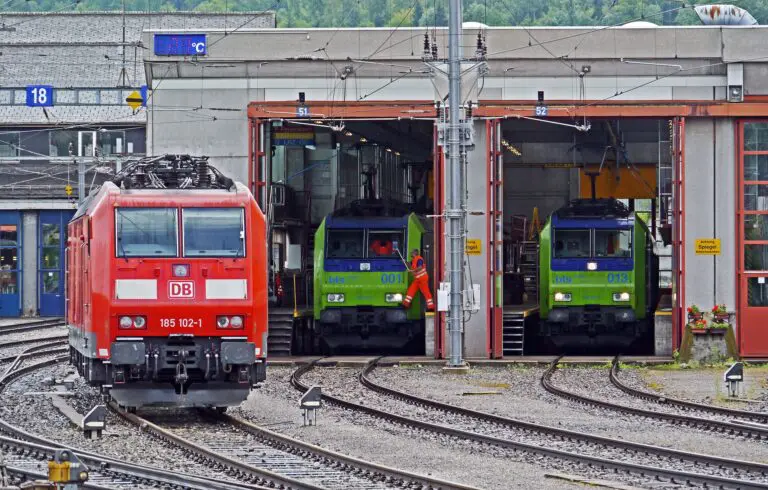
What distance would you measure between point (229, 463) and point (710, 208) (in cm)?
1696

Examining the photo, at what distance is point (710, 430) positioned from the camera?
16719 millimetres

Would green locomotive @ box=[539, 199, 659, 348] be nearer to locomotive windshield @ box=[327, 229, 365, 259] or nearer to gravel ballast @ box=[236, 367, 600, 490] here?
locomotive windshield @ box=[327, 229, 365, 259]

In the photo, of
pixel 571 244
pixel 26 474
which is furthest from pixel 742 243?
pixel 26 474

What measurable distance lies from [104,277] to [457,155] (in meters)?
10.00

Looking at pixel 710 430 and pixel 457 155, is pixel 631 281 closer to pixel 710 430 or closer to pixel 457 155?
pixel 457 155

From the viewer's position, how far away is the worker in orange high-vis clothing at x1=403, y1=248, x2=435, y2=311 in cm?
2896

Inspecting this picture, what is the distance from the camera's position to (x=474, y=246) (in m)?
28.2

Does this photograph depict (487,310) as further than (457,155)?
Yes

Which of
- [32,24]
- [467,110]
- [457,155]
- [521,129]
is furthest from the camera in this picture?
[32,24]

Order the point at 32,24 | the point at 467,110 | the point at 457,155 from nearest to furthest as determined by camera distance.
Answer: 1. the point at 457,155
2. the point at 467,110
3. the point at 32,24

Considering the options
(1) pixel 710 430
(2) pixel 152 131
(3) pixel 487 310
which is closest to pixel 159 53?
(2) pixel 152 131

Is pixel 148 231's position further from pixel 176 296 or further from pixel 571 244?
pixel 571 244

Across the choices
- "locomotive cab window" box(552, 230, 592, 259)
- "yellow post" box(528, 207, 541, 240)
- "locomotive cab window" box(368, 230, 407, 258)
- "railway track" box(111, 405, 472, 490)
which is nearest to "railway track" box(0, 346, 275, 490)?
"railway track" box(111, 405, 472, 490)

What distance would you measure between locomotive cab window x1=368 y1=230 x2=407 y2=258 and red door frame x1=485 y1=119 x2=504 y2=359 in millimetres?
2163
